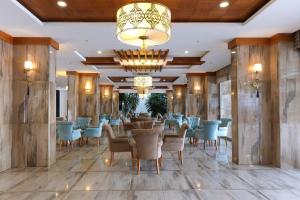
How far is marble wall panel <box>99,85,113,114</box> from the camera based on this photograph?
18.8 metres

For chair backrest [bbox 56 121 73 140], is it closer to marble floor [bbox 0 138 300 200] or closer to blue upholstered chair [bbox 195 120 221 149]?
marble floor [bbox 0 138 300 200]

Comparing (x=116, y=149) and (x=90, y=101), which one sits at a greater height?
(x=90, y=101)

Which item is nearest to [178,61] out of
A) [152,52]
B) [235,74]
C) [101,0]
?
[152,52]

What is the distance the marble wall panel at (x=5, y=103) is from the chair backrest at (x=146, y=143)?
115 inches

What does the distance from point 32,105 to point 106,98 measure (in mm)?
12852

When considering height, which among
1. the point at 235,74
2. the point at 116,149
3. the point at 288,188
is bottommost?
the point at 288,188

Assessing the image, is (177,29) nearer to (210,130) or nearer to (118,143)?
(118,143)

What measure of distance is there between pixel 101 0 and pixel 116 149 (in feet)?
10.8

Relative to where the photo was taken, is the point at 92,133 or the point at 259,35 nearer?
the point at 259,35

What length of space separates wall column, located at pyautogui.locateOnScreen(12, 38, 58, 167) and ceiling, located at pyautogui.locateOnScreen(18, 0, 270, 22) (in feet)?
3.72

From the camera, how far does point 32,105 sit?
619cm

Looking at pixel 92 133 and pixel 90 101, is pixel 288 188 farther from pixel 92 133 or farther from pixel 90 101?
pixel 90 101

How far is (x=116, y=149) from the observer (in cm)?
615

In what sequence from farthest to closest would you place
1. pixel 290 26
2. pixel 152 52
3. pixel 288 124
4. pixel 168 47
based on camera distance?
pixel 152 52
pixel 168 47
pixel 288 124
pixel 290 26
